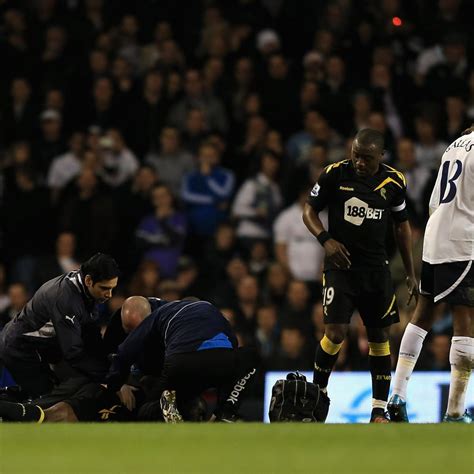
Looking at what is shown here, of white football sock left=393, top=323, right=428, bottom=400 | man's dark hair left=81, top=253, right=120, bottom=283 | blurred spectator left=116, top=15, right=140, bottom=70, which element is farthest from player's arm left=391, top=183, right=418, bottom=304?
blurred spectator left=116, top=15, right=140, bottom=70

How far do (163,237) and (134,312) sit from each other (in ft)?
18.5

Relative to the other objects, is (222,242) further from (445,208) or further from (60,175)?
(445,208)

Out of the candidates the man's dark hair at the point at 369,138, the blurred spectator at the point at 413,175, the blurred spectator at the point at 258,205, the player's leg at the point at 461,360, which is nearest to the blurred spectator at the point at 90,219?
the blurred spectator at the point at 258,205

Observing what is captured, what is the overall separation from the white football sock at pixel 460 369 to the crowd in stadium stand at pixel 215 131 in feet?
14.8

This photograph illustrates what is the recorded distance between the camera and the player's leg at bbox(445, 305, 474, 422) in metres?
9.65

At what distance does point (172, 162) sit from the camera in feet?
55.0

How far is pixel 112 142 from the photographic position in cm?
1666

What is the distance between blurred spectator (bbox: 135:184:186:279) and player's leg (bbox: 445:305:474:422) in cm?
681

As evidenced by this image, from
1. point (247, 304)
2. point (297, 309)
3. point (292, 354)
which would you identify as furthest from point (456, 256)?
point (247, 304)

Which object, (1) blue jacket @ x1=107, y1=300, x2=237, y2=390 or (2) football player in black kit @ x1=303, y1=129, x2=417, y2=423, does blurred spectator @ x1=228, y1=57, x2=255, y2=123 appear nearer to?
(2) football player in black kit @ x1=303, y1=129, x2=417, y2=423

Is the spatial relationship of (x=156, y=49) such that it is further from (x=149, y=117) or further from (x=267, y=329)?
(x=267, y=329)

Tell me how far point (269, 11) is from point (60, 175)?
400 centimetres

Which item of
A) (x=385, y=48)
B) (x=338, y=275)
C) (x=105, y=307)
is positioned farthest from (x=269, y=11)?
(x=338, y=275)

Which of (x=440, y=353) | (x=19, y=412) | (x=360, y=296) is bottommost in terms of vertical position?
(x=19, y=412)
